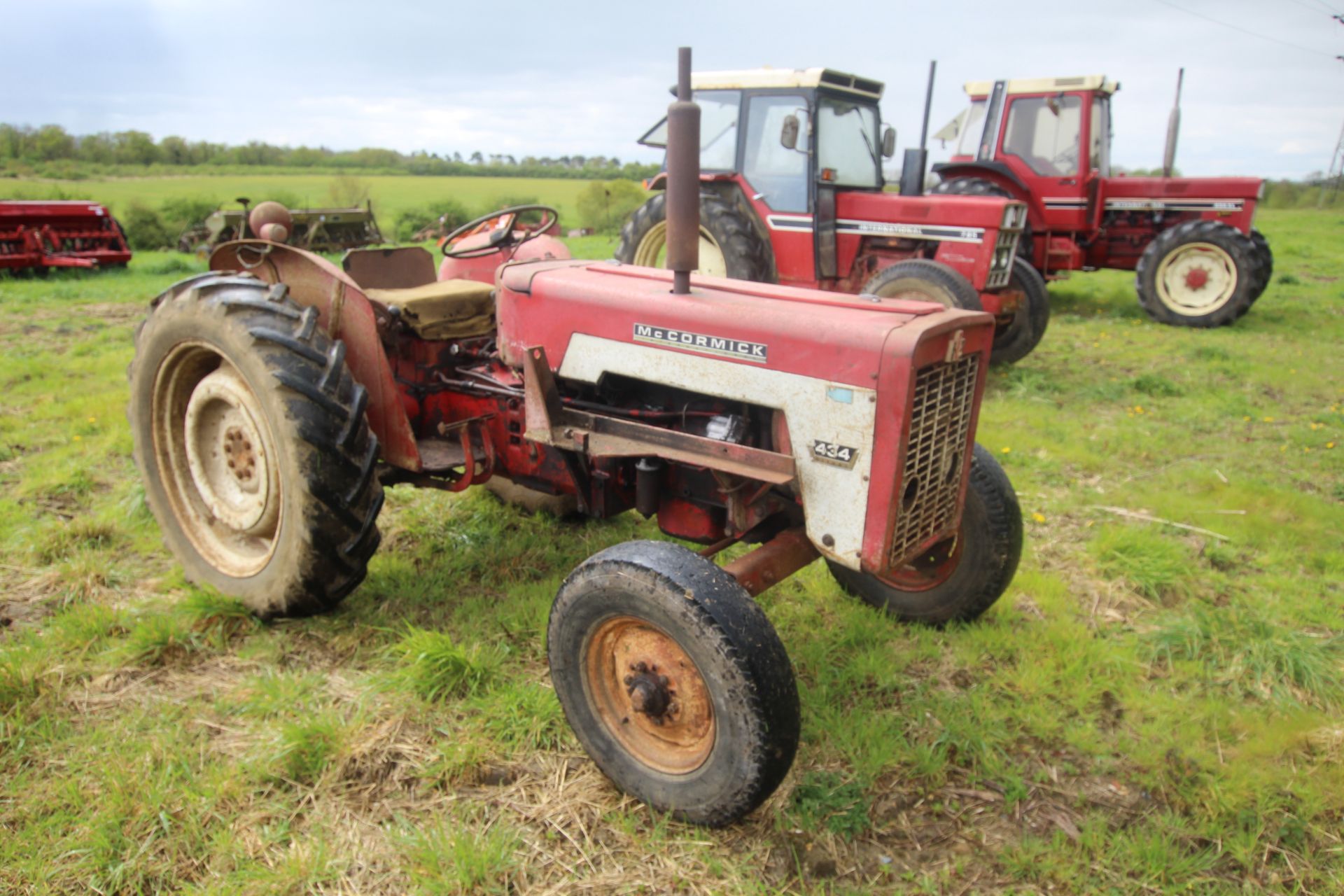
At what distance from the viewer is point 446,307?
342cm

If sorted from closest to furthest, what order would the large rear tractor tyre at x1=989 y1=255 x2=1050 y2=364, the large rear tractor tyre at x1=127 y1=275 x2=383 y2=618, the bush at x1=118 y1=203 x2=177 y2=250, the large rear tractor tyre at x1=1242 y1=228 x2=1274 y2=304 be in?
the large rear tractor tyre at x1=127 y1=275 x2=383 y2=618 → the large rear tractor tyre at x1=989 y1=255 x2=1050 y2=364 → the large rear tractor tyre at x1=1242 y1=228 x2=1274 y2=304 → the bush at x1=118 y1=203 x2=177 y2=250

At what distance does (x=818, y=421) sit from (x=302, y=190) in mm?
24542

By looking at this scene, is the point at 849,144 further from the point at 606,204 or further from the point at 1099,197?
the point at 606,204

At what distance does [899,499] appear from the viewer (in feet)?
7.50

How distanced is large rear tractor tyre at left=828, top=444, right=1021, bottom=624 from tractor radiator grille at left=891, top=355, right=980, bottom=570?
26 centimetres

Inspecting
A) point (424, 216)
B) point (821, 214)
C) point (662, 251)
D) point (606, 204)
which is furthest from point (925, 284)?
point (424, 216)

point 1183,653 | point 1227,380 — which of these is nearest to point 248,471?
point 1183,653

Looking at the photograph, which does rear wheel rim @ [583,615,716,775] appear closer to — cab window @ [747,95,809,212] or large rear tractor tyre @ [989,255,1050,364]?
cab window @ [747,95,809,212]

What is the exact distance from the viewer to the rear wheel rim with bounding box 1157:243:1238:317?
9.02 metres

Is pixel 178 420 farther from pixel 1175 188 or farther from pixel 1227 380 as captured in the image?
pixel 1175 188

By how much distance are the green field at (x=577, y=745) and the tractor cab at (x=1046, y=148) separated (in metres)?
5.58

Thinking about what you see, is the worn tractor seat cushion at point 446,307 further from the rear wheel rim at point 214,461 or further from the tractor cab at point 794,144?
the tractor cab at point 794,144

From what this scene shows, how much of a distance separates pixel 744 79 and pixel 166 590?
5.43m

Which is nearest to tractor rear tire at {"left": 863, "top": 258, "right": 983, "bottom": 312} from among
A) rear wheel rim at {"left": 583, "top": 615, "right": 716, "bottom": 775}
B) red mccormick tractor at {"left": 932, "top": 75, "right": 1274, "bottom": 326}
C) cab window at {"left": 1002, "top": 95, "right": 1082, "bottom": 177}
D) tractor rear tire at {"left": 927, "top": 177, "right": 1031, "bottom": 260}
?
tractor rear tire at {"left": 927, "top": 177, "right": 1031, "bottom": 260}
